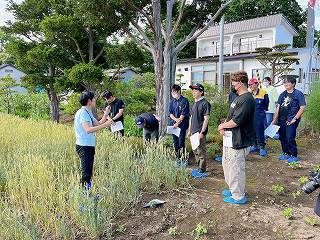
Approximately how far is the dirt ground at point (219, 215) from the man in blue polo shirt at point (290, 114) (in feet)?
4.34

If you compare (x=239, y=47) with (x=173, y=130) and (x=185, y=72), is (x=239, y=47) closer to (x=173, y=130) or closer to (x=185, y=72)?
(x=185, y=72)

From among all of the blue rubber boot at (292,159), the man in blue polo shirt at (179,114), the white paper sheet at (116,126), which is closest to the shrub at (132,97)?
the white paper sheet at (116,126)

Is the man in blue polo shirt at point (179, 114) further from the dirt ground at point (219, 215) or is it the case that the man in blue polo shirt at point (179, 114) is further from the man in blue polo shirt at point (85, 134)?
the man in blue polo shirt at point (85, 134)

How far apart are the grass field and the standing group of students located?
0.92 feet

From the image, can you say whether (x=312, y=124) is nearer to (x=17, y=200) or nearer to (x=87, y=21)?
(x=87, y=21)

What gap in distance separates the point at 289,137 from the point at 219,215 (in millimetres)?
3189

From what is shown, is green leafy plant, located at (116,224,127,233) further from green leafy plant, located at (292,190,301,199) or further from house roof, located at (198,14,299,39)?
house roof, located at (198,14,299,39)

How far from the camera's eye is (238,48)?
2603 centimetres

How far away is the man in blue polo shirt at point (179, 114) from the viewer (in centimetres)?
583

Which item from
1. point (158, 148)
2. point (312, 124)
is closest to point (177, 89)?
point (158, 148)

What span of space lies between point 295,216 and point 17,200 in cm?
317

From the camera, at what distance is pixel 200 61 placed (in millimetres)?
23891

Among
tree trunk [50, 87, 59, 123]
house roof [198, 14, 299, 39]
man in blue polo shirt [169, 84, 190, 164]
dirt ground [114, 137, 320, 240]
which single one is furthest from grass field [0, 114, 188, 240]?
house roof [198, 14, 299, 39]

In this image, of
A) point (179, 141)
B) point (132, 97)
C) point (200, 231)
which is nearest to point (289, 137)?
point (179, 141)
